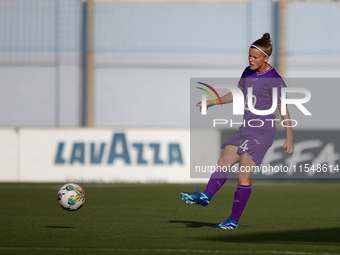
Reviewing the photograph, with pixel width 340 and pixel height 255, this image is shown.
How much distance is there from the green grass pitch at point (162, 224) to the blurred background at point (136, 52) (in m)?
A: 7.13

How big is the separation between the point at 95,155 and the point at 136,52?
5328 mm

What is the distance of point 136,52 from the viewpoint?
59.1 feet

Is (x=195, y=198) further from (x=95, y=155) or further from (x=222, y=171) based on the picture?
(x=95, y=155)

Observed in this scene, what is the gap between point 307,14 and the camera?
18.0m

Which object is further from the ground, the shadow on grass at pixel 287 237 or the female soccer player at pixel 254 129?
the female soccer player at pixel 254 129

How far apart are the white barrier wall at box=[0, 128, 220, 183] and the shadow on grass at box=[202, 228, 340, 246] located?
7387 mm

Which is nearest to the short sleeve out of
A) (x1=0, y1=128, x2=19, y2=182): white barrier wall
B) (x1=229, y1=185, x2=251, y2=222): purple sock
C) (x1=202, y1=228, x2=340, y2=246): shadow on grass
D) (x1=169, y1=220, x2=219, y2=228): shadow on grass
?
(x1=229, y1=185, x2=251, y2=222): purple sock

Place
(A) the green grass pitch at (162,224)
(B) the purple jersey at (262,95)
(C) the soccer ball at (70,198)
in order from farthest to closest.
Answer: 1. (C) the soccer ball at (70,198)
2. (B) the purple jersey at (262,95)
3. (A) the green grass pitch at (162,224)

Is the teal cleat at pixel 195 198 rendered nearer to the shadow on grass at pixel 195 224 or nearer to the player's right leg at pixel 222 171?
the player's right leg at pixel 222 171

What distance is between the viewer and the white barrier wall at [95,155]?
13.3m

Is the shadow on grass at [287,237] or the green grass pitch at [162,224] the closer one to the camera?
the green grass pitch at [162,224]

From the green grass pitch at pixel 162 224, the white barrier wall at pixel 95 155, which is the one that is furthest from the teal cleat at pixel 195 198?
the white barrier wall at pixel 95 155

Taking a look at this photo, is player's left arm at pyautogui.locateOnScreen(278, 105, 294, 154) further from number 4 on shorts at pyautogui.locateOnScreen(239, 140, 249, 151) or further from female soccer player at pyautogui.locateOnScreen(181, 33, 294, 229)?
number 4 on shorts at pyautogui.locateOnScreen(239, 140, 249, 151)

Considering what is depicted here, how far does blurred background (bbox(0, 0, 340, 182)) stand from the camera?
57.9 feet
